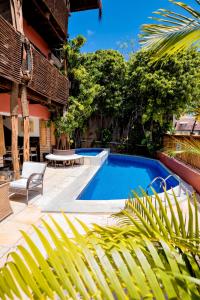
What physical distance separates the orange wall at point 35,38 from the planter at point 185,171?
395 inches

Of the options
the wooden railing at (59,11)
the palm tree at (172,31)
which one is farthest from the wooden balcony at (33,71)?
the palm tree at (172,31)

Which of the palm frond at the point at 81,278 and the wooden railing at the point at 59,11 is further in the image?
the wooden railing at the point at 59,11

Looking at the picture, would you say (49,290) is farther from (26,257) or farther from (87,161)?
(87,161)

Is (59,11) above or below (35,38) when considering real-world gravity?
above

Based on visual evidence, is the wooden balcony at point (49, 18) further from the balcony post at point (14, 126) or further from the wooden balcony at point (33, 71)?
the balcony post at point (14, 126)

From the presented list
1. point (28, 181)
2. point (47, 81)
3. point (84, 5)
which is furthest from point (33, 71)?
point (84, 5)

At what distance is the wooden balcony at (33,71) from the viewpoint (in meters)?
6.27

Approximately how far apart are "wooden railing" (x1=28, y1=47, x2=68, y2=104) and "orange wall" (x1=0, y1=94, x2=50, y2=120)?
175cm

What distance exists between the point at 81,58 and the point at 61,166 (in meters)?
7.42

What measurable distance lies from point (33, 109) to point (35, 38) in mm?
3814

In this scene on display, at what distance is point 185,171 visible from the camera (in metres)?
9.25

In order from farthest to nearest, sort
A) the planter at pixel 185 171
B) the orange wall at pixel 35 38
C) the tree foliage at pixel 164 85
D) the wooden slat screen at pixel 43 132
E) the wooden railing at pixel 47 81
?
the tree foliage at pixel 164 85, the wooden slat screen at pixel 43 132, the orange wall at pixel 35 38, the wooden railing at pixel 47 81, the planter at pixel 185 171

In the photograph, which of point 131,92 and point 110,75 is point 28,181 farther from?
point 110,75

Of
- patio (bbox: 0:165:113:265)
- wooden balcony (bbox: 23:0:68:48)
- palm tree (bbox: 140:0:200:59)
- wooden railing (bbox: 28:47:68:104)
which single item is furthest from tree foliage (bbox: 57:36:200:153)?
palm tree (bbox: 140:0:200:59)
